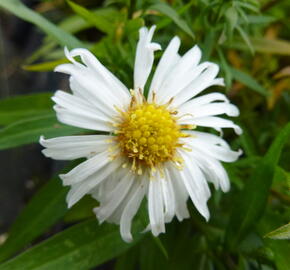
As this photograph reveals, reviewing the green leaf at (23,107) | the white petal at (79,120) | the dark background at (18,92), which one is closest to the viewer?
the white petal at (79,120)

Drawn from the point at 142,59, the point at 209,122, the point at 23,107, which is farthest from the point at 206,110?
the point at 23,107

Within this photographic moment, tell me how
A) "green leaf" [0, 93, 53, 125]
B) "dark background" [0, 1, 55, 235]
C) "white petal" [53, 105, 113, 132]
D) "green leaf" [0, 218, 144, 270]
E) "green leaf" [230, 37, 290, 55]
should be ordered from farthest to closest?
"dark background" [0, 1, 55, 235] < "green leaf" [230, 37, 290, 55] < "green leaf" [0, 93, 53, 125] < "green leaf" [0, 218, 144, 270] < "white petal" [53, 105, 113, 132]

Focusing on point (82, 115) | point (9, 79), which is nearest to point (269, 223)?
point (82, 115)

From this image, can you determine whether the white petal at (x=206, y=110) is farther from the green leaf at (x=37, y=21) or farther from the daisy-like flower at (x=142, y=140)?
the green leaf at (x=37, y=21)

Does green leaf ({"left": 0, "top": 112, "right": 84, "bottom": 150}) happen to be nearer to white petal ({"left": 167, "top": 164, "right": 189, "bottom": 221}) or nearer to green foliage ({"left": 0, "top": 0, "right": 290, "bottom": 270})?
green foliage ({"left": 0, "top": 0, "right": 290, "bottom": 270})

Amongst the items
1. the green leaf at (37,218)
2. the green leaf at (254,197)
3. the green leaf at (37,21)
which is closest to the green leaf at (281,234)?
the green leaf at (254,197)

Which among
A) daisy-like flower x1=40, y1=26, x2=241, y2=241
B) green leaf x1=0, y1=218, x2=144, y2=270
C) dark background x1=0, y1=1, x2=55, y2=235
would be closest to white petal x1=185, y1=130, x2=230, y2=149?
daisy-like flower x1=40, y1=26, x2=241, y2=241

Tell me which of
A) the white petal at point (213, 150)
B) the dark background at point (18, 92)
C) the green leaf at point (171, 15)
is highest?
the green leaf at point (171, 15)

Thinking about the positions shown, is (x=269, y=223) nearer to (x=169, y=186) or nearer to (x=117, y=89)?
(x=169, y=186)
